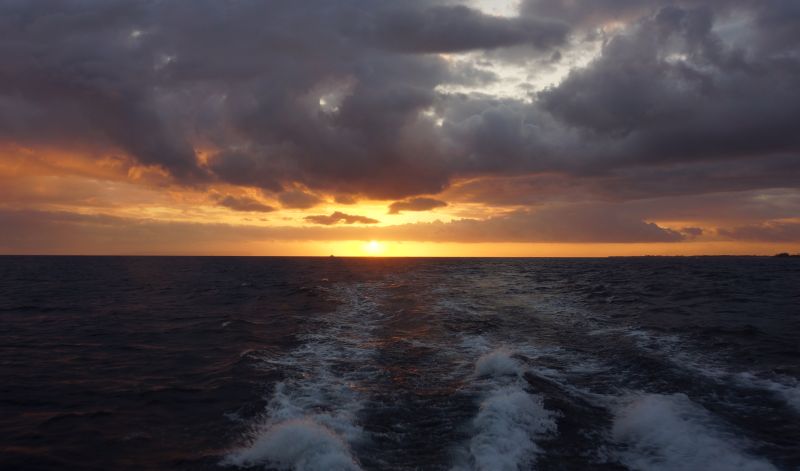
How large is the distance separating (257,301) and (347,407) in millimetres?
28176

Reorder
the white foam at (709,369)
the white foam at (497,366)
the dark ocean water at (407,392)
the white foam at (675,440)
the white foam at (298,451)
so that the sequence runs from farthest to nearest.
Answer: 1. the white foam at (497,366)
2. the white foam at (709,369)
3. the dark ocean water at (407,392)
4. the white foam at (675,440)
5. the white foam at (298,451)

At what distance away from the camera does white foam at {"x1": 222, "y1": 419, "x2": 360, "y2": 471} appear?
349 inches

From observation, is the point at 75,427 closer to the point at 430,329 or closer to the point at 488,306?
the point at 430,329

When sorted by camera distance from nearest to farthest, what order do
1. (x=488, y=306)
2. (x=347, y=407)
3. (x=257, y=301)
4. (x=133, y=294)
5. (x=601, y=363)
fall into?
(x=347, y=407) < (x=601, y=363) < (x=488, y=306) < (x=257, y=301) < (x=133, y=294)

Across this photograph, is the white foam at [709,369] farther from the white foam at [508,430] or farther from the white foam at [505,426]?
the white foam at [508,430]

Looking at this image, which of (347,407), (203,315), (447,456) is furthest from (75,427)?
(203,315)

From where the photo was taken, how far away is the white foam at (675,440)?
9.07 m

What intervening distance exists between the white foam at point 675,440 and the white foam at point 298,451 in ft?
17.9

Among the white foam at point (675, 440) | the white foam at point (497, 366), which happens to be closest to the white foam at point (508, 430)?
the white foam at point (675, 440)

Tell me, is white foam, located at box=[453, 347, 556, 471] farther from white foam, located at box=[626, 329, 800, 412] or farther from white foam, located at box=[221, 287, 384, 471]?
white foam, located at box=[626, 329, 800, 412]

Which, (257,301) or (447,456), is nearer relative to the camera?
(447,456)

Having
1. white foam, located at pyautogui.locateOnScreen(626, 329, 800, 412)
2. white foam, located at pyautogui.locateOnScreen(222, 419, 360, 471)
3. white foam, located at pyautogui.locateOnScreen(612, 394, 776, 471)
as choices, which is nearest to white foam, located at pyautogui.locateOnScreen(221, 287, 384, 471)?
white foam, located at pyautogui.locateOnScreen(222, 419, 360, 471)

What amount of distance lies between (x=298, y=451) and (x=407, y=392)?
485cm

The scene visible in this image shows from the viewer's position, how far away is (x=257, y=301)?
3875cm
